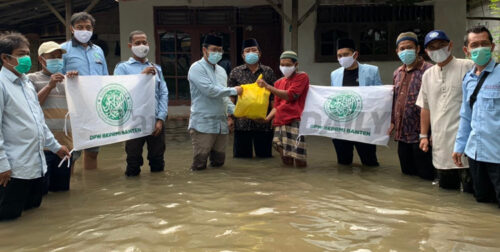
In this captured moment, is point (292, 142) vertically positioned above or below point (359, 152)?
above

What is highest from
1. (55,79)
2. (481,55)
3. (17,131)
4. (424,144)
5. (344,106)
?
(481,55)

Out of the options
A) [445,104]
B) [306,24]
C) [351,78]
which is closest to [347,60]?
[351,78]

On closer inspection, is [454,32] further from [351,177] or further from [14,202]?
[14,202]

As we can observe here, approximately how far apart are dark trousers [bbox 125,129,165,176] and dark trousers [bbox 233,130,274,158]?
1323mm

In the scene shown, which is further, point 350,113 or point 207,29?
point 207,29

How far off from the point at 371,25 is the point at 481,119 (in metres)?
7.07

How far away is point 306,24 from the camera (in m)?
10.3

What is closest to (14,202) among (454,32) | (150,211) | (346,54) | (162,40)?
(150,211)

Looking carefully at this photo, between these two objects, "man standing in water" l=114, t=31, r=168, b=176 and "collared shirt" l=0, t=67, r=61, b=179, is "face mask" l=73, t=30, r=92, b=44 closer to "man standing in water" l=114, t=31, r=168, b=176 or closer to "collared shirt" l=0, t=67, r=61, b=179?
"man standing in water" l=114, t=31, r=168, b=176

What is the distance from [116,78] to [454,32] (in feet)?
27.8

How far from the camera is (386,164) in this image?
5.79 m

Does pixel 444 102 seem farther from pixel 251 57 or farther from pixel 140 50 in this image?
pixel 140 50

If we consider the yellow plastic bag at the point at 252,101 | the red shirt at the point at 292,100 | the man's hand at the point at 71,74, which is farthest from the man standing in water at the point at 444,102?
the man's hand at the point at 71,74

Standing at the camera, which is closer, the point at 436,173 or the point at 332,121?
the point at 436,173
